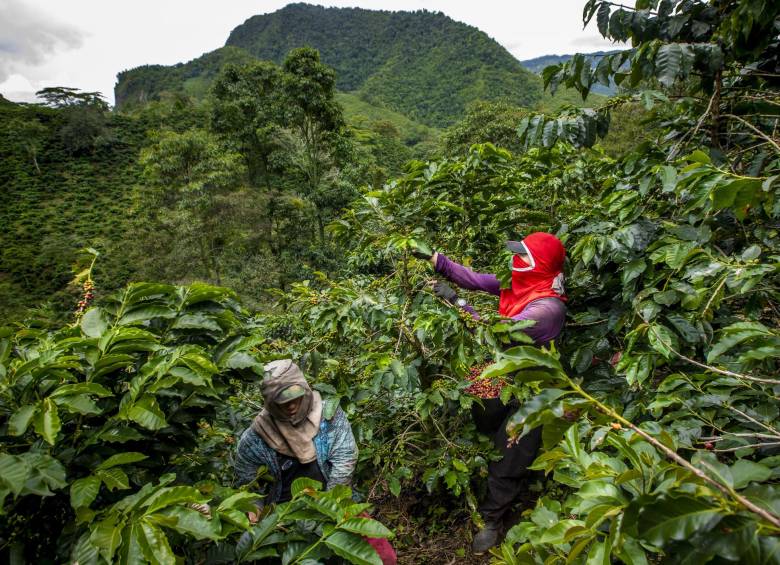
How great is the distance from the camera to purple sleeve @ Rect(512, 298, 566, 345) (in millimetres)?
2111

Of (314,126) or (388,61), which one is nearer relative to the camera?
(314,126)

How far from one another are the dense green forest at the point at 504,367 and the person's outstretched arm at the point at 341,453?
5.6 inches

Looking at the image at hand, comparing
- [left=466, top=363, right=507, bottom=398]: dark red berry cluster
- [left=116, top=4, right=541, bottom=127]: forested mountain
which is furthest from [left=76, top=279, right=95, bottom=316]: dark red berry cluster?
[left=116, top=4, right=541, bottom=127]: forested mountain

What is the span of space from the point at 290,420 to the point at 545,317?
140 centimetres

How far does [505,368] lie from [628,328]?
1.34 m

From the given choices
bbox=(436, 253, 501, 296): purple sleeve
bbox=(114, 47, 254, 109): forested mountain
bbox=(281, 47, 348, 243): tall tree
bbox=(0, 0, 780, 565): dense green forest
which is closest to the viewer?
bbox=(0, 0, 780, 565): dense green forest

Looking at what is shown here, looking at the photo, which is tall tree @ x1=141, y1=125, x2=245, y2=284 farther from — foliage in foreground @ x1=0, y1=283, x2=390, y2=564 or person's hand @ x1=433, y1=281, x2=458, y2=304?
foliage in foreground @ x1=0, y1=283, x2=390, y2=564

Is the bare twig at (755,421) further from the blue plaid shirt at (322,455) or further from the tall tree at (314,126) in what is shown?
the tall tree at (314,126)

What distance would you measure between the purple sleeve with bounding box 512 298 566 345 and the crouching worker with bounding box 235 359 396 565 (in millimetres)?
1086

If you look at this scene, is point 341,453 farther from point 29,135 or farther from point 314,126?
point 29,135

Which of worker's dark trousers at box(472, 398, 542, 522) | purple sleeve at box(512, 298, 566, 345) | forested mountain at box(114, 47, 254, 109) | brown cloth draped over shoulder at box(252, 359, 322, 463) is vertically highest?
forested mountain at box(114, 47, 254, 109)

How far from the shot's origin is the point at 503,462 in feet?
8.09

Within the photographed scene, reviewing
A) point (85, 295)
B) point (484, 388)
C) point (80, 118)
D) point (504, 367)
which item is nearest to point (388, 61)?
point (80, 118)

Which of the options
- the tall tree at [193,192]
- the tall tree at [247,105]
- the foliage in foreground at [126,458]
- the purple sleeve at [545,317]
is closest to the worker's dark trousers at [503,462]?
the purple sleeve at [545,317]
